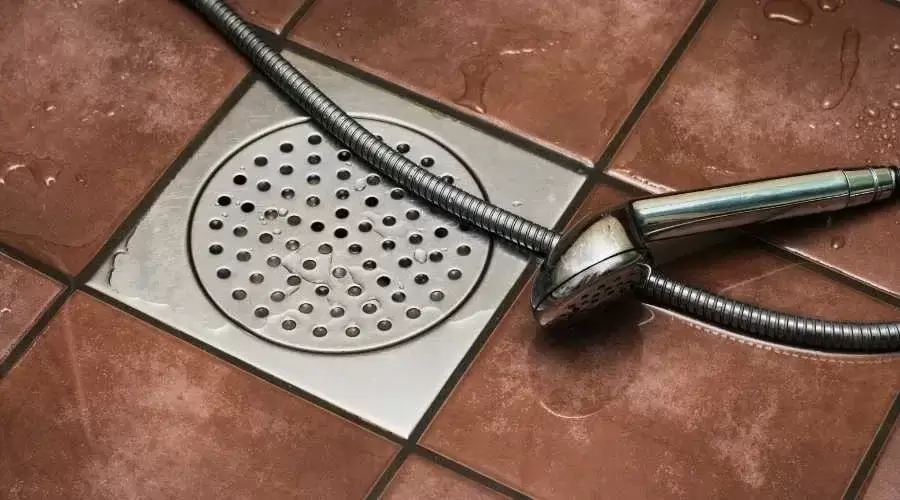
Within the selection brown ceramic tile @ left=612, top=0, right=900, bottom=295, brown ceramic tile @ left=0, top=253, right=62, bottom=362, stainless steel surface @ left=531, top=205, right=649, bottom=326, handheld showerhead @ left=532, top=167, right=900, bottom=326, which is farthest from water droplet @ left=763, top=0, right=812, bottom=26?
brown ceramic tile @ left=0, top=253, right=62, bottom=362

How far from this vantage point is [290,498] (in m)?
0.68

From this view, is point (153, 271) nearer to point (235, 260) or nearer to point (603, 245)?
point (235, 260)

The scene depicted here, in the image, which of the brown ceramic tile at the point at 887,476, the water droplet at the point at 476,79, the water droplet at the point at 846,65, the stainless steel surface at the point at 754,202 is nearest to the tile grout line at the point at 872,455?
the brown ceramic tile at the point at 887,476

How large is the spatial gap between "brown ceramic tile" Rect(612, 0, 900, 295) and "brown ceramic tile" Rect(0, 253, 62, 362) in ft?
1.34

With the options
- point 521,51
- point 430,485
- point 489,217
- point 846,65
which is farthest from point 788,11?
point 430,485

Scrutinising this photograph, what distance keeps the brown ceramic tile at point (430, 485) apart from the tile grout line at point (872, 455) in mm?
216

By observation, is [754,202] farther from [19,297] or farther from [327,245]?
[19,297]

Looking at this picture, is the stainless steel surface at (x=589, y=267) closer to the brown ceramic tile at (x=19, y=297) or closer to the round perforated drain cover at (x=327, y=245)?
the round perforated drain cover at (x=327, y=245)

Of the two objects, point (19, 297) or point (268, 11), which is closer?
point (19, 297)

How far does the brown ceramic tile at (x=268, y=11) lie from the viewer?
88 cm

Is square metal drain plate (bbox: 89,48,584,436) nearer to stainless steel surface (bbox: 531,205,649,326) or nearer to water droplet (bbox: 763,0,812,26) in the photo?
stainless steel surface (bbox: 531,205,649,326)

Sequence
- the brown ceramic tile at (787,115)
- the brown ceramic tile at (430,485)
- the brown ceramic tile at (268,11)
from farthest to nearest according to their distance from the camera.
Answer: the brown ceramic tile at (268,11) < the brown ceramic tile at (787,115) < the brown ceramic tile at (430,485)

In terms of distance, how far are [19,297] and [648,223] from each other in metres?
0.42

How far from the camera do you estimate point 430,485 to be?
682 mm
